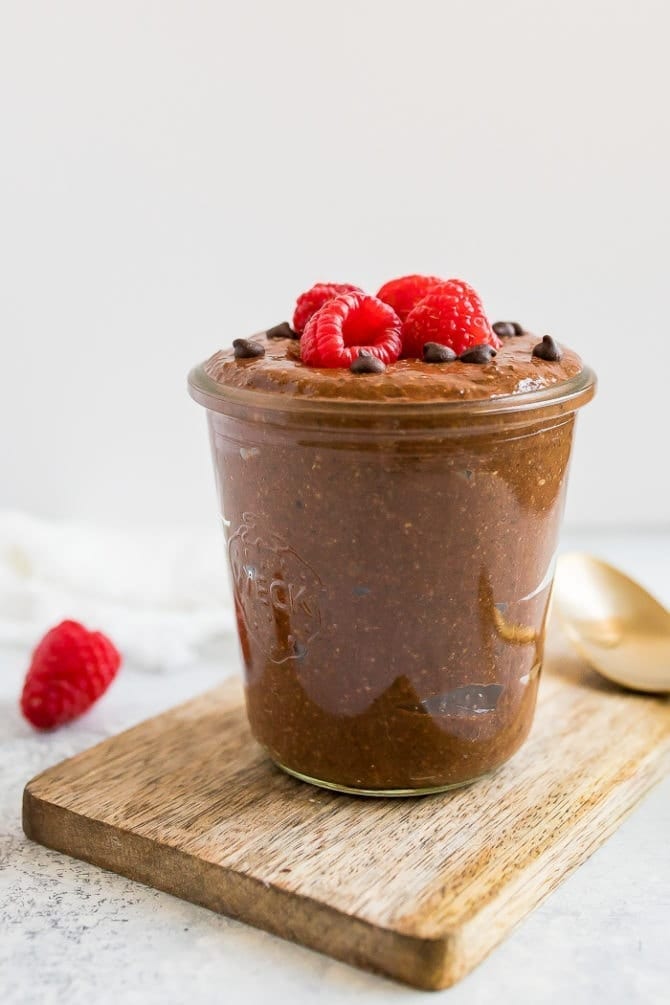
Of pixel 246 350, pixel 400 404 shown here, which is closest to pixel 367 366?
pixel 400 404

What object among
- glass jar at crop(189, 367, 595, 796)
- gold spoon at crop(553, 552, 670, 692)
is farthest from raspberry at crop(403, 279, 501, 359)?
gold spoon at crop(553, 552, 670, 692)

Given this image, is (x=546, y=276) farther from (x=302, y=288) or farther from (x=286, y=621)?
(x=286, y=621)

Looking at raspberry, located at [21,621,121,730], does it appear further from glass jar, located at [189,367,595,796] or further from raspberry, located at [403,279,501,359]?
raspberry, located at [403,279,501,359]

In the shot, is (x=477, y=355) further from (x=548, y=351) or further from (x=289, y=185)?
(x=289, y=185)

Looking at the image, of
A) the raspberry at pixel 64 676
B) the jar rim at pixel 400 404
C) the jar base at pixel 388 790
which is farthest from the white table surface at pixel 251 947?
the jar rim at pixel 400 404

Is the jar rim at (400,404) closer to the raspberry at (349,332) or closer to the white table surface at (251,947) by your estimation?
the raspberry at (349,332)

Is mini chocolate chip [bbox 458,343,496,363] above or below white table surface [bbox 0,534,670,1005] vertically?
above

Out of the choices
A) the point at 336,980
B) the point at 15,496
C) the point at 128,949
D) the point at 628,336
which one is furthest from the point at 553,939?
the point at 15,496
